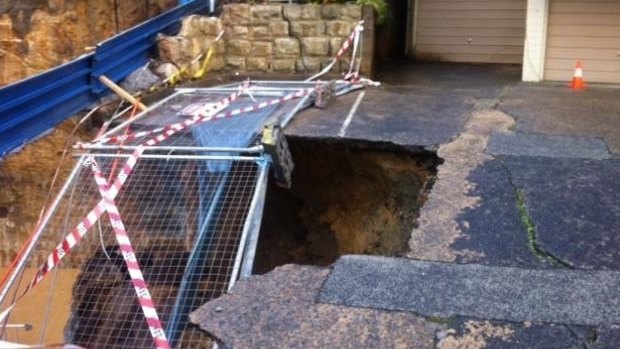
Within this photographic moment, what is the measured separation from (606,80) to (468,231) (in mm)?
6299

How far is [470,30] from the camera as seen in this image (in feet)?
39.7

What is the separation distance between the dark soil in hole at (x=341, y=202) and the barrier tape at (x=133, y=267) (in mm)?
1718

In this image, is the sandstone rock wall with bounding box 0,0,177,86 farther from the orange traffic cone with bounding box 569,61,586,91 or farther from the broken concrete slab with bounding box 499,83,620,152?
the orange traffic cone with bounding box 569,61,586,91

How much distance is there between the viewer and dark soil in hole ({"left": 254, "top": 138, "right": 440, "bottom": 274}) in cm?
654

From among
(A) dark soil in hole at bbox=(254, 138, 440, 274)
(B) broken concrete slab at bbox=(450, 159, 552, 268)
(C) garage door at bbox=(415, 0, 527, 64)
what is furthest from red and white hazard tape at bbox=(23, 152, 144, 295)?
(C) garage door at bbox=(415, 0, 527, 64)

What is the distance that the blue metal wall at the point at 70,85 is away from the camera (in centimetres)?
623

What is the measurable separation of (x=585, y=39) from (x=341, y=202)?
4.88 m

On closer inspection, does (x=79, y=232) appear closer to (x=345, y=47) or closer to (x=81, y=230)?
(x=81, y=230)

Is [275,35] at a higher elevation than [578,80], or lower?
higher

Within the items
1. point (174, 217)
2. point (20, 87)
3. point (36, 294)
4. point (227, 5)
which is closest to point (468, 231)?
point (174, 217)

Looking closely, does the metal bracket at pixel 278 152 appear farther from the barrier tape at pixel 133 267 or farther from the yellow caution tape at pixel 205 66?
the yellow caution tape at pixel 205 66

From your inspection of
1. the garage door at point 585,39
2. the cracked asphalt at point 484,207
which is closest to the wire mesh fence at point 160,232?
the cracked asphalt at point 484,207

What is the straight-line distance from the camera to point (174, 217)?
6145 mm

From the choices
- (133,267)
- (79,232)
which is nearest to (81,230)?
(79,232)
